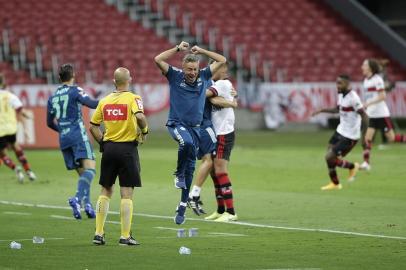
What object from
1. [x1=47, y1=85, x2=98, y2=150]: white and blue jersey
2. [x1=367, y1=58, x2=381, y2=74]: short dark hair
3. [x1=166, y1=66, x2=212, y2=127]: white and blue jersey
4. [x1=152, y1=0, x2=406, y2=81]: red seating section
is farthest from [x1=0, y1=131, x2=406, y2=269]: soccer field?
[x1=152, y1=0, x2=406, y2=81]: red seating section

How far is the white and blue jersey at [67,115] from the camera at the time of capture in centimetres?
1705

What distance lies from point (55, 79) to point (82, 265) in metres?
31.1

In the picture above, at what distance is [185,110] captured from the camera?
1541cm

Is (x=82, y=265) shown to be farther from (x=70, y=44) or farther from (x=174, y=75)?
(x=70, y=44)

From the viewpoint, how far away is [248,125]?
42500mm

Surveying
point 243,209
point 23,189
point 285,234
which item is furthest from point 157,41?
point 285,234

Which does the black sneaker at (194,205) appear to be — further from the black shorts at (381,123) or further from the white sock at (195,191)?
the black shorts at (381,123)

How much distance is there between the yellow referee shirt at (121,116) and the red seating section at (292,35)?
3223 cm

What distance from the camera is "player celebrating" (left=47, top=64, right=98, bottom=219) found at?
16922mm

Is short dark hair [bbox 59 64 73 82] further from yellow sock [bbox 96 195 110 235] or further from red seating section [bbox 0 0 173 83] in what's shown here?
red seating section [bbox 0 0 173 83]

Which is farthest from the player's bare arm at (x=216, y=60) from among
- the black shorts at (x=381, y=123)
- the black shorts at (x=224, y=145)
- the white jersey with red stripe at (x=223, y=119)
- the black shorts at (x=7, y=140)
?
the black shorts at (x=381, y=123)

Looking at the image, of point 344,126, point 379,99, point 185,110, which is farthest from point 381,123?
point 185,110

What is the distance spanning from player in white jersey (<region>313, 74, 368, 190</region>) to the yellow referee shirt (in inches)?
327

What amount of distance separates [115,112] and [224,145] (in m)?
3.84
